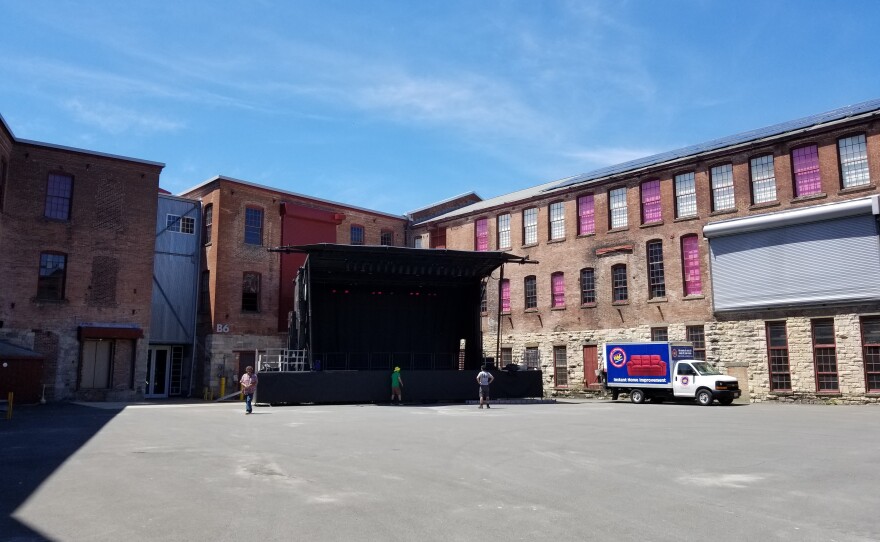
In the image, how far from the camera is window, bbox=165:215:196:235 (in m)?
36.4

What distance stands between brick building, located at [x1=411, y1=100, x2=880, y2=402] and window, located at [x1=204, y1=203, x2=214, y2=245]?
15955 mm

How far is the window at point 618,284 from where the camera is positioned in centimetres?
3444

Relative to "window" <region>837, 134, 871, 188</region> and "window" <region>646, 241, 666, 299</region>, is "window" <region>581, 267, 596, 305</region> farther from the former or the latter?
"window" <region>837, 134, 871, 188</region>

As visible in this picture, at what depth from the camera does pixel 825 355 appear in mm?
27172

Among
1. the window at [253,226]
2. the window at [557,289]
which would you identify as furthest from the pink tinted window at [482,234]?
the window at [253,226]

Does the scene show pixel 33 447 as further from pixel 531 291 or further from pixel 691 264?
pixel 531 291

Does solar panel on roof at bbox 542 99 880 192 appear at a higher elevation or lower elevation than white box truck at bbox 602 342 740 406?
higher

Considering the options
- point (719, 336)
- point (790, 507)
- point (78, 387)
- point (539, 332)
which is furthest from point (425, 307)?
point (790, 507)

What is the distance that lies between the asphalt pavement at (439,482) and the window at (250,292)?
19.6m

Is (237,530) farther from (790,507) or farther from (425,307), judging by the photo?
(425,307)

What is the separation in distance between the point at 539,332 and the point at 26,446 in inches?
1121

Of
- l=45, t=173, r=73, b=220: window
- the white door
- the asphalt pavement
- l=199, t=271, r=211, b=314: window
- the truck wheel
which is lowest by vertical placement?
the asphalt pavement

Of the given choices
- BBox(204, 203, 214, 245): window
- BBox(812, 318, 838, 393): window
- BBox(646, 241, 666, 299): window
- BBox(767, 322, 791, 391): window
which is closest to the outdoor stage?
BBox(646, 241, 666, 299): window

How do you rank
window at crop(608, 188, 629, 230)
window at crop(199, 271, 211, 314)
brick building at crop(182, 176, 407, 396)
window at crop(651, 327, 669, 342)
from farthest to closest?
window at crop(199, 271, 211, 314), brick building at crop(182, 176, 407, 396), window at crop(608, 188, 629, 230), window at crop(651, 327, 669, 342)
